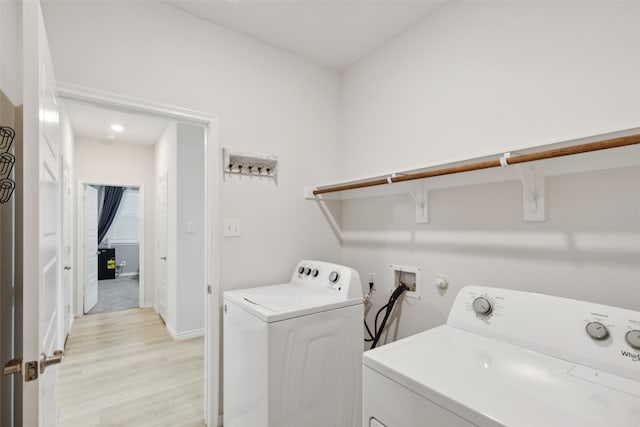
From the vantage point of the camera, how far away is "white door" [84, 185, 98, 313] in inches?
175

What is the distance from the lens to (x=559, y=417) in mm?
712

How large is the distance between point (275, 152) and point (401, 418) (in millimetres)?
1775

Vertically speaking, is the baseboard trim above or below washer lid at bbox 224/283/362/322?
below

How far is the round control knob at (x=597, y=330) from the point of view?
3.13ft

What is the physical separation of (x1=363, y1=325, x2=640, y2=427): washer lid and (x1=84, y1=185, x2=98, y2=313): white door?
4982mm

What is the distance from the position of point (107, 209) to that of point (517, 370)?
28.5 feet

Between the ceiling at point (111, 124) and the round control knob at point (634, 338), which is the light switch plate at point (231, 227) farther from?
the ceiling at point (111, 124)

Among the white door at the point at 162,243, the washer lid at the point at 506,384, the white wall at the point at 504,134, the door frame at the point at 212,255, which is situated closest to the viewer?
the washer lid at the point at 506,384

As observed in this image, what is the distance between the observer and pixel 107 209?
292 inches

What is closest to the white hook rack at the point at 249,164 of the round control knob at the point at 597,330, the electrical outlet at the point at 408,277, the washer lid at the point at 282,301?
the washer lid at the point at 282,301

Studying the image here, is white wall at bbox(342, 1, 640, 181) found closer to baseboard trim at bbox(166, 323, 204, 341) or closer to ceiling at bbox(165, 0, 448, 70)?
ceiling at bbox(165, 0, 448, 70)

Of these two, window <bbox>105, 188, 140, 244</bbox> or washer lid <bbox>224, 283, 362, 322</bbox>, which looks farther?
window <bbox>105, 188, 140, 244</bbox>

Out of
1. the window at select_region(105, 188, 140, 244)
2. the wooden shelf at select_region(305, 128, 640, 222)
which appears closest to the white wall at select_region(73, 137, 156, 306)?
the window at select_region(105, 188, 140, 244)

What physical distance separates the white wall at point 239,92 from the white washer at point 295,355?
0.42 m
